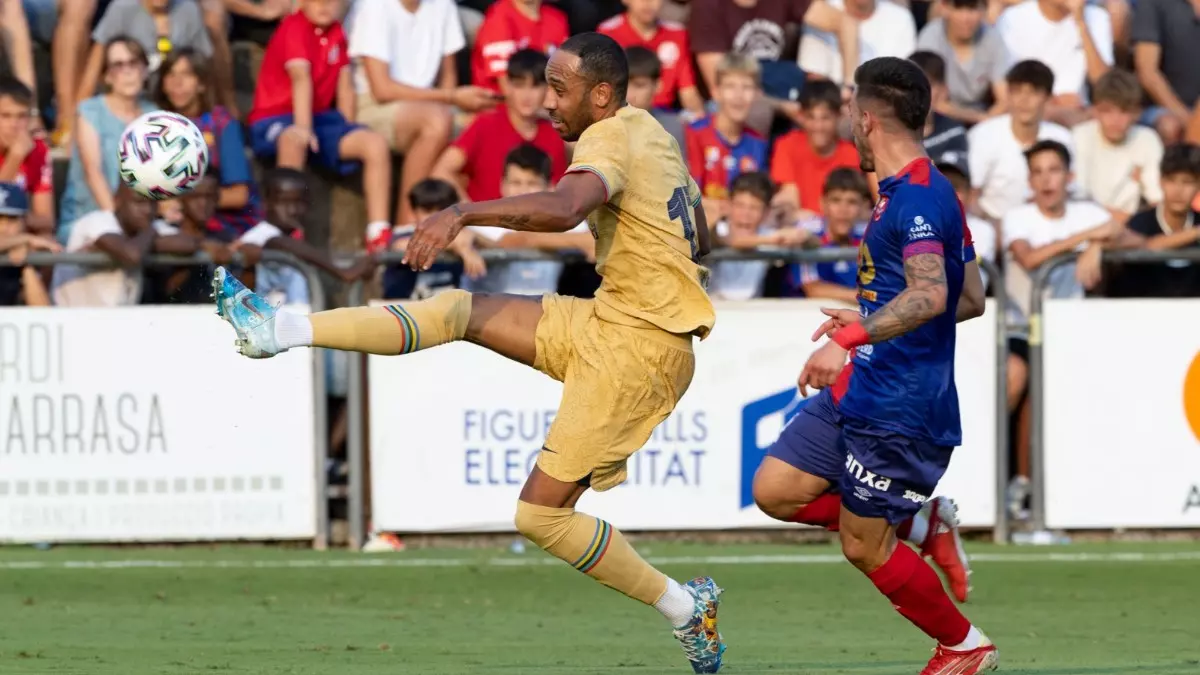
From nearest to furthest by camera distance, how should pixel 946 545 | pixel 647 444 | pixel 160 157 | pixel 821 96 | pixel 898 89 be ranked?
pixel 898 89, pixel 946 545, pixel 160 157, pixel 647 444, pixel 821 96

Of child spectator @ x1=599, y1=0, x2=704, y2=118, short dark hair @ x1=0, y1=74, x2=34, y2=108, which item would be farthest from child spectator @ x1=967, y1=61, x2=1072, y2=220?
short dark hair @ x1=0, y1=74, x2=34, y2=108

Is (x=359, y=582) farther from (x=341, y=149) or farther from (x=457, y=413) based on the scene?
(x=341, y=149)

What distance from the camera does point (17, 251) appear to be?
11094 mm

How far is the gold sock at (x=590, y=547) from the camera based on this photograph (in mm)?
7016

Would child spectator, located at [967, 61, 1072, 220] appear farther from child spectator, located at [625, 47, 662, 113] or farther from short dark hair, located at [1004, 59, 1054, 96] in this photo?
child spectator, located at [625, 47, 662, 113]

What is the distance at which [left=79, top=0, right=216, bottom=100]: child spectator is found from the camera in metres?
12.7

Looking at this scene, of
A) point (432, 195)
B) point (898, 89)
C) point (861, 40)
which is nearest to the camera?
point (898, 89)

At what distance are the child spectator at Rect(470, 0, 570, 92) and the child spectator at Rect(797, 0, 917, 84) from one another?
5.83 ft

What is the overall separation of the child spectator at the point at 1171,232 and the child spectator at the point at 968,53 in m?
1.68

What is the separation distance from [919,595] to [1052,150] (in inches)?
231

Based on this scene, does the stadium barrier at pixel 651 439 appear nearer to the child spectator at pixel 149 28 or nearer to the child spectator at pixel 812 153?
the child spectator at pixel 812 153

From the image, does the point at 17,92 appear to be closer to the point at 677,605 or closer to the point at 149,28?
the point at 149,28

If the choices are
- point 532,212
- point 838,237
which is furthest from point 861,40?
point 532,212

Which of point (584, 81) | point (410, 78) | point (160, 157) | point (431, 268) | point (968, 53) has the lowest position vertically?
point (431, 268)
